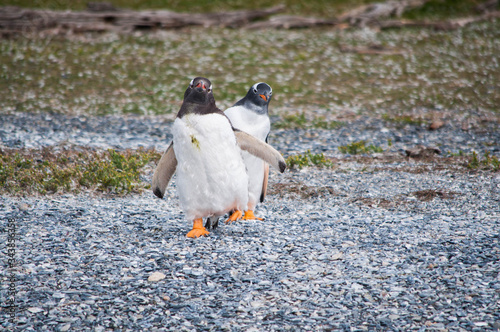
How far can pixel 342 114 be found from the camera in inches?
658

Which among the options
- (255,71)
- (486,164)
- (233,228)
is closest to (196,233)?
(233,228)

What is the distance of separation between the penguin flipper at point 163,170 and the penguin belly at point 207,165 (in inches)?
15.5

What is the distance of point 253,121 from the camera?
26.5 ft

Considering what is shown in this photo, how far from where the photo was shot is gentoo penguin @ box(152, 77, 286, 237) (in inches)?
269

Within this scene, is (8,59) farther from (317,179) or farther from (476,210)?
(476,210)

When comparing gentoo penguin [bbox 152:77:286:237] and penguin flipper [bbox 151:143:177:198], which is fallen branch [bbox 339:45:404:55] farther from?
penguin flipper [bbox 151:143:177:198]

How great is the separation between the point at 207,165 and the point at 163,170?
90 cm

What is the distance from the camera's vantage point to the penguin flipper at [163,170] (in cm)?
739

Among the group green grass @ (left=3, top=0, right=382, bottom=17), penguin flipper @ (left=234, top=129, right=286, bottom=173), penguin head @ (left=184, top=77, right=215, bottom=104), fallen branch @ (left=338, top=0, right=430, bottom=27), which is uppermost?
green grass @ (left=3, top=0, right=382, bottom=17)

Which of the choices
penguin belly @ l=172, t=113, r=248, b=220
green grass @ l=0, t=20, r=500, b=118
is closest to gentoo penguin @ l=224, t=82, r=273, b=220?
penguin belly @ l=172, t=113, r=248, b=220

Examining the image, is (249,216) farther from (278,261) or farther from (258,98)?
(258,98)

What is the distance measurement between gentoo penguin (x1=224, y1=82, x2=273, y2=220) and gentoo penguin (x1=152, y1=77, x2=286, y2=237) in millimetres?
Result: 695

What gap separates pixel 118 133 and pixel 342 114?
745 cm

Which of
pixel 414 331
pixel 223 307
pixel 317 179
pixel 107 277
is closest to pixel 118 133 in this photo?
pixel 317 179
